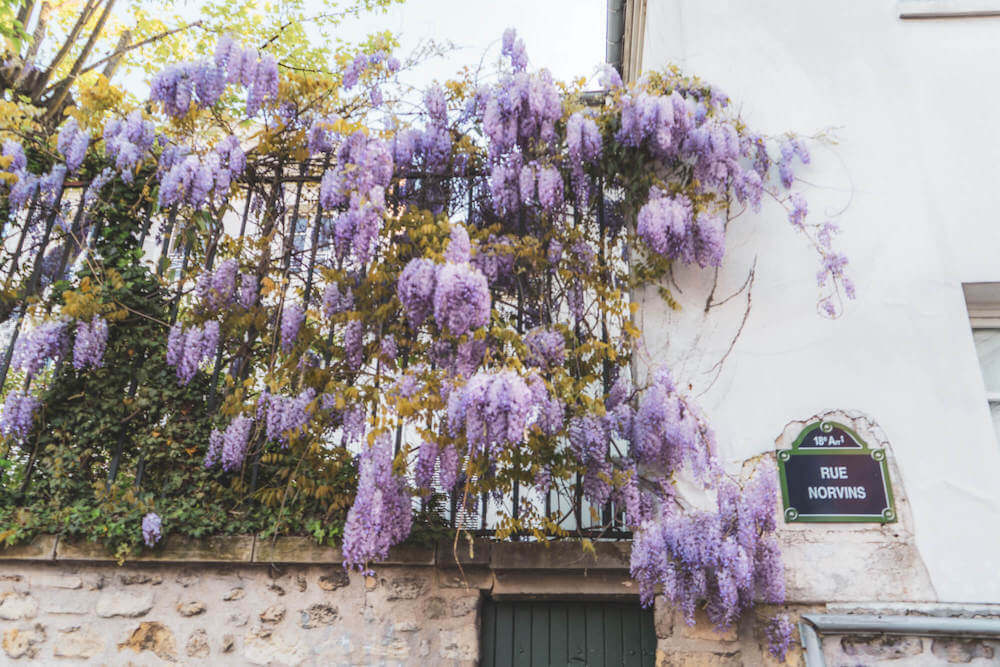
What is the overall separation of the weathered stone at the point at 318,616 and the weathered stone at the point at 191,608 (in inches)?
→ 18.2

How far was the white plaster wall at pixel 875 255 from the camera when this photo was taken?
132 inches

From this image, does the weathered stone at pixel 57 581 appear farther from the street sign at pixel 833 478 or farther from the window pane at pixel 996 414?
the window pane at pixel 996 414

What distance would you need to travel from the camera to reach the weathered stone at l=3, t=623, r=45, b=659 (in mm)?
3441

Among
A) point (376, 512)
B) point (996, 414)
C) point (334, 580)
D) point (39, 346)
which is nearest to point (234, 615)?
point (334, 580)

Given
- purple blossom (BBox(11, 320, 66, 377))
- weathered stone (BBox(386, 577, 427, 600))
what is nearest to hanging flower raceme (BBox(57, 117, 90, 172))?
purple blossom (BBox(11, 320, 66, 377))

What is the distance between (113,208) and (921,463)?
420cm

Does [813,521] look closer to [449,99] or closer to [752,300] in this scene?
[752,300]

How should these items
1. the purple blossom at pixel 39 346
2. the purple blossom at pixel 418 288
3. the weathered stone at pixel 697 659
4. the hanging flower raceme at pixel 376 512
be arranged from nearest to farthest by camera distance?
the weathered stone at pixel 697 659 → the hanging flower raceme at pixel 376 512 → the purple blossom at pixel 418 288 → the purple blossom at pixel 39 346

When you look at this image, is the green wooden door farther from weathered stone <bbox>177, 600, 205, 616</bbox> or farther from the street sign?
weathered stone <bbox>177, 600, 205, 616</bbox>

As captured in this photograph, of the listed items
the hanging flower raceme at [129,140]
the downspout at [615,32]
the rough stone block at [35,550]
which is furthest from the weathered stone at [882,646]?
the downspout at [615,32]

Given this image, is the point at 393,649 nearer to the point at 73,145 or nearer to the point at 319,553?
the point at 319,553

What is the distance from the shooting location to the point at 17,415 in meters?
3.74

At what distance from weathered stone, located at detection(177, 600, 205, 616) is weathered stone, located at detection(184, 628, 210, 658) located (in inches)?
3.3

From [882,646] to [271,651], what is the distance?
256cm
